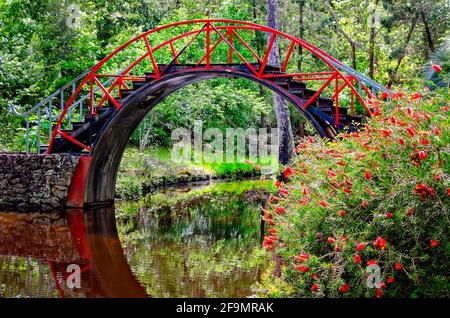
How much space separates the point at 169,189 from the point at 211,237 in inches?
413

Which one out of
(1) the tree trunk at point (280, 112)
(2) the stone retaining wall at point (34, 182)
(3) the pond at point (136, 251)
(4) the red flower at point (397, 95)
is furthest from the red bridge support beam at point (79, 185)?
(4) the red flower at point (397, 95)

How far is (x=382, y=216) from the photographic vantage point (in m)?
6.40

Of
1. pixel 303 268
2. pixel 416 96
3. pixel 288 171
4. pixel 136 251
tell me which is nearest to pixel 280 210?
pixel 288 171

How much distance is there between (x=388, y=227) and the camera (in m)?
6.48

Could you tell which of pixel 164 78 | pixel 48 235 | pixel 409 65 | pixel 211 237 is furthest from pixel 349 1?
pixel 48 235

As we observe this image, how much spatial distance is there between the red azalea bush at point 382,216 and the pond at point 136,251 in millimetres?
1953

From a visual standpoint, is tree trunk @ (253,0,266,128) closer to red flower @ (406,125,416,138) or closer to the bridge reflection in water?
the bridge reflection in water

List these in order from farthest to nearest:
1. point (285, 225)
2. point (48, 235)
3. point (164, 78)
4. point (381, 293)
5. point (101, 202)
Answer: point (101, 202)
point (164, 78)
point (48, 235)
point (285, 225)
point (381, 293)

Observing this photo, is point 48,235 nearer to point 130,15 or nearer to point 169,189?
point 169,189

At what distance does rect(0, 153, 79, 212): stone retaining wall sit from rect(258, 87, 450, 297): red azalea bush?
35.1ft

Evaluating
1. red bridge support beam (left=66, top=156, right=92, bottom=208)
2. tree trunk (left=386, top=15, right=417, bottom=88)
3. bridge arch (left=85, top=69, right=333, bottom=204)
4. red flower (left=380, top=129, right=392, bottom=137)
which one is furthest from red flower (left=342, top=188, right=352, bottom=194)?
tree trunk (left=386, top=15, right=417, bottom=88)

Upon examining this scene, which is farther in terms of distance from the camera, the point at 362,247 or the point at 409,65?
the point at 409,65

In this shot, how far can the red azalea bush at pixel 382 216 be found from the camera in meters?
6.27

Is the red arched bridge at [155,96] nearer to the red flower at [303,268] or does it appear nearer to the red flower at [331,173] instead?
the red flower at [331,173]
